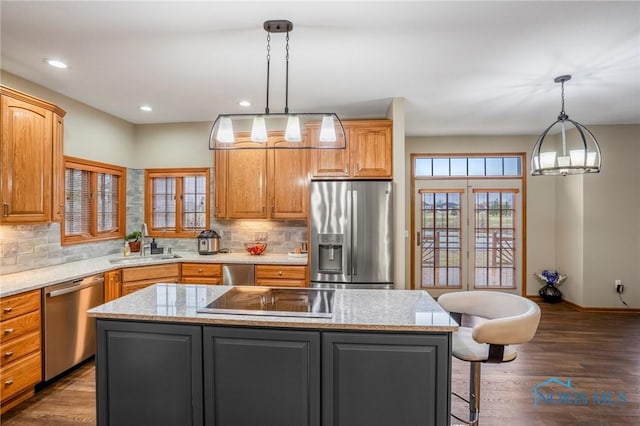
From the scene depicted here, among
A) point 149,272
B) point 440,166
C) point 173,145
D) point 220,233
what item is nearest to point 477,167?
point 440,166

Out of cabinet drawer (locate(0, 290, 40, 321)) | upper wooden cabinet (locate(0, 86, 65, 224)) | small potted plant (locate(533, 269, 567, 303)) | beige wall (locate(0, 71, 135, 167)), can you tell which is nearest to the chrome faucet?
beige wall (locate(0, 71, 135, 167))

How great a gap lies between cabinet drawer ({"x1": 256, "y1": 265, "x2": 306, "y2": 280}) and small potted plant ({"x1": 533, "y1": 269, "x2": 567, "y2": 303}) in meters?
3.91

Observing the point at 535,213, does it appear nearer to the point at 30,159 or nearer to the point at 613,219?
the point at 613,219

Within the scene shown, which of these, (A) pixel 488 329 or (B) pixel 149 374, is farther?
(B) pixel 149 374

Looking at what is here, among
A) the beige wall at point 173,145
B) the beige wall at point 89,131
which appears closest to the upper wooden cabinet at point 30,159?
the beige wall at point 89,131

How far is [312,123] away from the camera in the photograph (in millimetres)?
3957

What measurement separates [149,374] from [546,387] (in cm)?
300

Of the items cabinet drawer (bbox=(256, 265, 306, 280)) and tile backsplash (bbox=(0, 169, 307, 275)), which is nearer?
cabinet drawer (bbox=(256, 265, 306, 280))

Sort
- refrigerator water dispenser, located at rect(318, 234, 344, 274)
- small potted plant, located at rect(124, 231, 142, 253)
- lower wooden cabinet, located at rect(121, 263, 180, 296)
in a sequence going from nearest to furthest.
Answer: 1. lower wooden cabinet, located at rect(121, 263, 180, 296)
2. refrigerator water dispenser, located at rect(318, 234, 344, 274)
3. small potted plant, located at rect(124, 231, 142, 253)

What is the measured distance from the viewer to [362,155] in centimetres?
389

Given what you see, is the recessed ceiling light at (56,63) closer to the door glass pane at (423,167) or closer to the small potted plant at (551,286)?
the door glass pane at (423,167)

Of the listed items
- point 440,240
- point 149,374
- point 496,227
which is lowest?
point 149,374

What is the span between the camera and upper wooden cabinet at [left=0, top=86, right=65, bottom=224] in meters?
2.66

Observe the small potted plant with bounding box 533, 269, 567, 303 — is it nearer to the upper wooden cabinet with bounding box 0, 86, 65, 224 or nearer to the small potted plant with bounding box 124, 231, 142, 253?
the small potted plant with bounding box 124, 231, 142, 253
